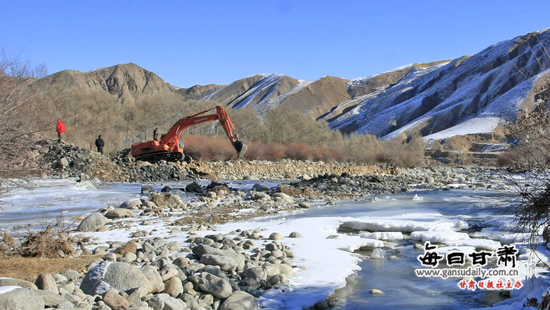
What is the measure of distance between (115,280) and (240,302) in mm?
1600

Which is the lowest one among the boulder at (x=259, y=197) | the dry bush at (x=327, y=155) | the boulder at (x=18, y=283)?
the boulder at (x=259, y=197)

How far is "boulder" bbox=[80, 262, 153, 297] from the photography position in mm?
5645

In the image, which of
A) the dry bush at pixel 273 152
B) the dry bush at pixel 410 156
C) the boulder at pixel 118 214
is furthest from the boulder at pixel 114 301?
the dry bush at pixel 410 156

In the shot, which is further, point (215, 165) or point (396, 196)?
point (215, 165)

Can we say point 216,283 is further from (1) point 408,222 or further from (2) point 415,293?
(1) point 408,222

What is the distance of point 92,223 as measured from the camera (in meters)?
10.9

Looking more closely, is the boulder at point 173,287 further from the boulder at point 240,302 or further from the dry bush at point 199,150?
the dry bush at point 199,150

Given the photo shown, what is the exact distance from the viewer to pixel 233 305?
590cm

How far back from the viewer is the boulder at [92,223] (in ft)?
34.9

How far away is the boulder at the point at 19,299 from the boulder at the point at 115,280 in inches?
42.2

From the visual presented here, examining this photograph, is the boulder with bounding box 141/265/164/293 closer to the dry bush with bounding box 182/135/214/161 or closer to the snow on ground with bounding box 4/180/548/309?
the snow on ground with bounding box 4/180/548/309

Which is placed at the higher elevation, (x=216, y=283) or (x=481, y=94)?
(x=481, y=94)

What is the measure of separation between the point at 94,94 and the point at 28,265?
228 ft

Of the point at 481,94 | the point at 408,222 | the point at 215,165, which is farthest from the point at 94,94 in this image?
the point at 481,94
